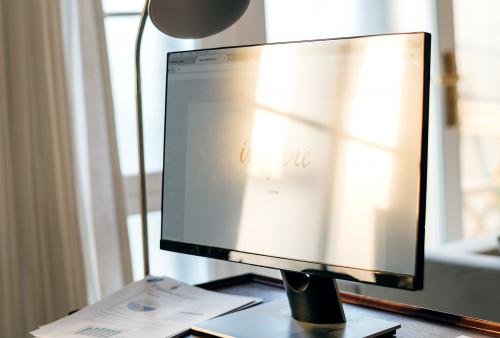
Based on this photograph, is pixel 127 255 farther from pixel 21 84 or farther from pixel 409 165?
pixel 409 165

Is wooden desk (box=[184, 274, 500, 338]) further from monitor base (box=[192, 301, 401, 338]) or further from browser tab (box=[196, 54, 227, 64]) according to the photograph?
browser tab (box=[196, 54, 227, 64])

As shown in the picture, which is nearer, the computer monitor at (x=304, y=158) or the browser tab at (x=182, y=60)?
the computer monitor at (x=304, y=158)

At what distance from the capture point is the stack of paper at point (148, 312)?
4.15 ft

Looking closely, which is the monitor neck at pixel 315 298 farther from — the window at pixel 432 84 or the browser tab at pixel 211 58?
the window at pixel 432 84

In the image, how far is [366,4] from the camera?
113 inches

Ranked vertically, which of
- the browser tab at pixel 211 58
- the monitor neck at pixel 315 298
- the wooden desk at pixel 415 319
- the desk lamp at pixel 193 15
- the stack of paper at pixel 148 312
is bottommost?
the wooden desk at pixel 415 319

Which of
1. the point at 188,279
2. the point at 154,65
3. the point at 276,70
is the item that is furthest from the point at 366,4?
the point at 276,70

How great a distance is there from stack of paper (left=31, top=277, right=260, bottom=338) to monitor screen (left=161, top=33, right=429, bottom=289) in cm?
12

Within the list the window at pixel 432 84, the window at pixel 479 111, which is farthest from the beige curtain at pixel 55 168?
the window at pixel 479 111

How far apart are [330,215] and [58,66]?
93cm

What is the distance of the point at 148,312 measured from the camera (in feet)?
4.47

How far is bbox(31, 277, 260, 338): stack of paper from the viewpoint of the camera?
4.15 feet

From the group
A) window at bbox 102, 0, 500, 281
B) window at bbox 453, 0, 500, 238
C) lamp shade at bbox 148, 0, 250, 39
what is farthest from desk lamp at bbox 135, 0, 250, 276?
window at bbox 453, 0, 500, 238

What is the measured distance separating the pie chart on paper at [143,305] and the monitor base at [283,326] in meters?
0.16
